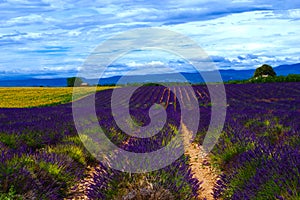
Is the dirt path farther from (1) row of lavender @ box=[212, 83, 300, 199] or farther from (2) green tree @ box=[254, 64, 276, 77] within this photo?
(2) green tree @ box=[254, 64, 276, 77]

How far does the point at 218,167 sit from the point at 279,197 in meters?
3.41

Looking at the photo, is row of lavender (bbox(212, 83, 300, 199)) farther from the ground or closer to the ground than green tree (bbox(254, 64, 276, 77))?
closer to the ground

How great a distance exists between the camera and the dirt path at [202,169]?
5662 mm

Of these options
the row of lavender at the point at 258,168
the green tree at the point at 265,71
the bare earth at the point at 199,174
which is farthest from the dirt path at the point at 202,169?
the green tree at the point at 265,71

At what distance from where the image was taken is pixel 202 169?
23.4 ft

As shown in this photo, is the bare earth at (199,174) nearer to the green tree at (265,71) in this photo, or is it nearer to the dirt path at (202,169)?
the dirt path at (202,169)

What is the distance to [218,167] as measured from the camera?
6.84m

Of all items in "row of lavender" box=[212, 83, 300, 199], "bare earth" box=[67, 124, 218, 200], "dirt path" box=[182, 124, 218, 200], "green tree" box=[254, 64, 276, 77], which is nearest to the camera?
"row of lavender" box=[212, 83, 300, 199]

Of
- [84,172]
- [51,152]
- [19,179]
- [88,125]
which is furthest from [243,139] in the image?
[88,125]

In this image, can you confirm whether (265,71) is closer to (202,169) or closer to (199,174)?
(202,169)

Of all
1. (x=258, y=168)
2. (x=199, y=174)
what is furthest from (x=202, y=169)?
(x=258, y=168)

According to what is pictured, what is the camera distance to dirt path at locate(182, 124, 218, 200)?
5662mm

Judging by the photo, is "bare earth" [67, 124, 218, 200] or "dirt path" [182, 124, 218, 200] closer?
"bare earth" [67, 124, 218, 200]

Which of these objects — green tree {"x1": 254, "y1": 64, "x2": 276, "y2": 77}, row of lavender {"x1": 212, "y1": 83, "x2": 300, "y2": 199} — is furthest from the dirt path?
green tree {"x1": 254, "y1": 64, "x2": 276, "y2": 77}
